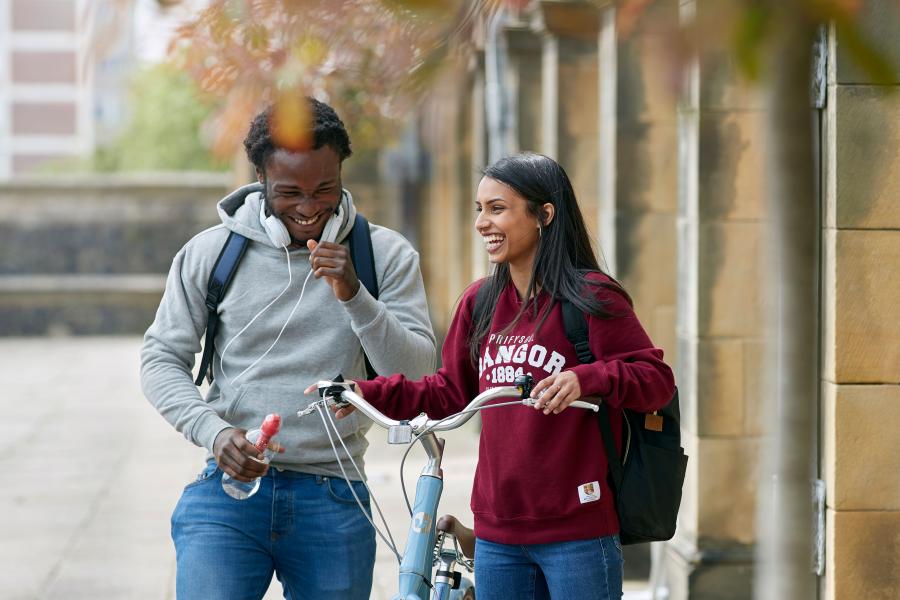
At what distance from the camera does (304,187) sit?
3314 millimetres

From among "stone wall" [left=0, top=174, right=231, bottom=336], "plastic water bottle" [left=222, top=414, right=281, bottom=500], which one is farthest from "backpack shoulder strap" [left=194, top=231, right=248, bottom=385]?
"stone wall" [left=0, top=174, right=231, bottom=336]

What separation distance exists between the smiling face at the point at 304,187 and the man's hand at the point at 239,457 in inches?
20.3

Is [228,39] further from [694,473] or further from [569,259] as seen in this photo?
[694,473]

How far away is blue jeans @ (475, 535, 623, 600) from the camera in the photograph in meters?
3.28

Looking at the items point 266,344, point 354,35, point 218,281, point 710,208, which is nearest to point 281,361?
point 266,344

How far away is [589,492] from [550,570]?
204mm

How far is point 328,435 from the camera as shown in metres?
3.33

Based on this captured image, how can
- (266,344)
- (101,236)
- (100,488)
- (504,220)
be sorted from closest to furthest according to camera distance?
(504,220) → (266,344) → (100,488) → (101,236)

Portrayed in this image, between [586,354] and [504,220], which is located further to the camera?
[504,220]

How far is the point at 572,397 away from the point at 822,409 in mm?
2003

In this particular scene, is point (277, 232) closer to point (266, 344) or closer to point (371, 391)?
point (266, 344)

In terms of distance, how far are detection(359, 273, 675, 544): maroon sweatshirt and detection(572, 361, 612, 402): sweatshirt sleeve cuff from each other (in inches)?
7.1

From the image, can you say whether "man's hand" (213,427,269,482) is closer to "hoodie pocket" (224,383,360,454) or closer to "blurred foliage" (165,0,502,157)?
"hoodie pocket" (224,383,360,454)

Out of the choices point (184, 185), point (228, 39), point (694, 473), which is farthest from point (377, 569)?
point (184, 185)
